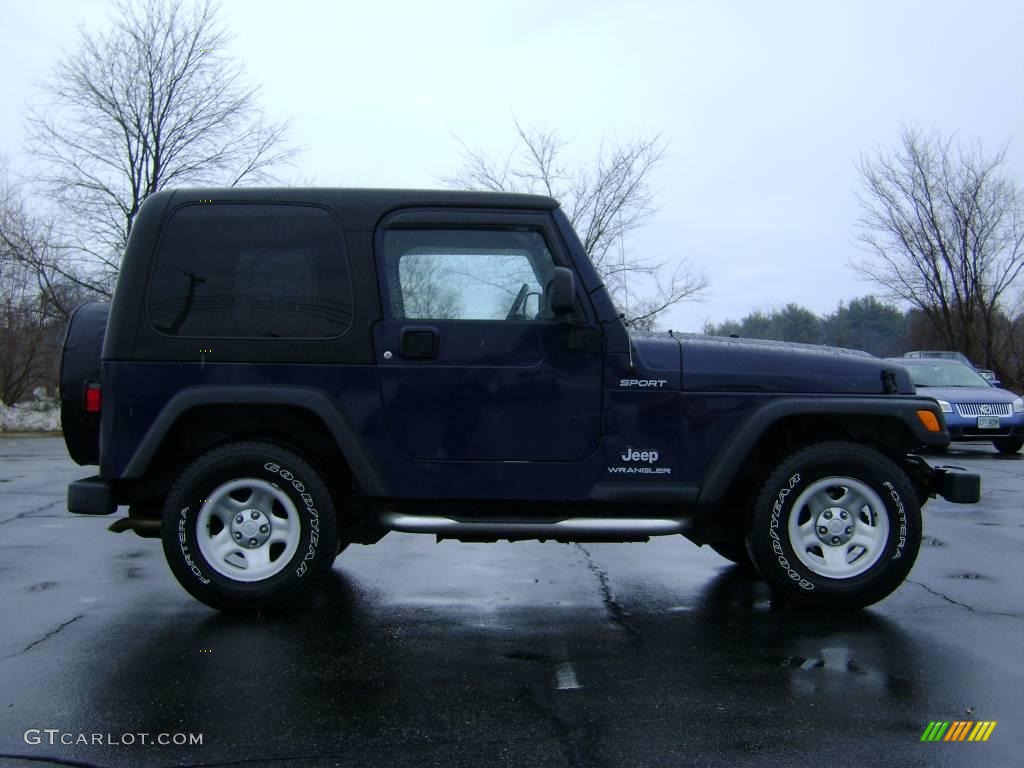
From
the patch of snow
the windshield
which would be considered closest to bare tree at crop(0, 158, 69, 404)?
the patch of snow

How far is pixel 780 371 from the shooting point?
5.14 metres

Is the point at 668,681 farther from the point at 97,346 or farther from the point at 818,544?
the point at 97,346

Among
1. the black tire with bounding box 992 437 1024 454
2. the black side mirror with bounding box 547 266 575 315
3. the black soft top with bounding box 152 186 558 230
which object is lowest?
the black tire with bounding box 992 437 1024 454

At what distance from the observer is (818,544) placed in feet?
16.7

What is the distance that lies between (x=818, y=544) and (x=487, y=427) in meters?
1.81

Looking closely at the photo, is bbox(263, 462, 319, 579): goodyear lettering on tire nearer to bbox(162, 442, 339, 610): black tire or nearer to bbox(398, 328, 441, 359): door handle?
bbox(162, 442, 339, 610): black tire

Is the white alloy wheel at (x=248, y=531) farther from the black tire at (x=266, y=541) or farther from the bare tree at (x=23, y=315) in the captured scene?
the bare tree at (x=23, y=315)

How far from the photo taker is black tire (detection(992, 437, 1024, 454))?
49.5ft

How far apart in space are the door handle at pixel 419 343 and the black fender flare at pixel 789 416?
1.54 m

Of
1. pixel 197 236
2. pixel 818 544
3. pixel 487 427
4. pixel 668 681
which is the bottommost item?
pixel 668 681

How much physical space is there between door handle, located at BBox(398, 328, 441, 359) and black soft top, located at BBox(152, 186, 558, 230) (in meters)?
0.61

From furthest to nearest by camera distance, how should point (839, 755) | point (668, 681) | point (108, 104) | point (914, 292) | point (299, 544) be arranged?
point (914, 292) < point (108, 104) < point (299, 544) < point (668, 681) < point (839, 755)

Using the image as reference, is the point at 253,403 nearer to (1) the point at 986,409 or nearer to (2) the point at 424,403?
(2) the point at 424,403

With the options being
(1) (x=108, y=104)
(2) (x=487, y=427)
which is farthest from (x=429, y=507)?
(1) (x=108, y=104)
